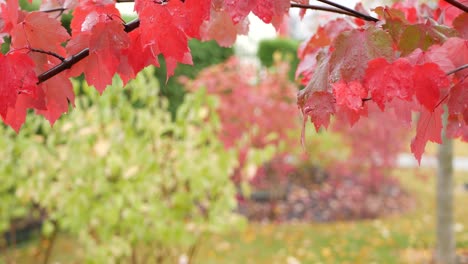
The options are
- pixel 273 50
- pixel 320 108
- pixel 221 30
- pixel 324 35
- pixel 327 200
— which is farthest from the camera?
pixel 273 50

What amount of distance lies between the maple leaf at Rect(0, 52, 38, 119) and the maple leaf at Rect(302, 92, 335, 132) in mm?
608

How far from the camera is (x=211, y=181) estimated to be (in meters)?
3.73

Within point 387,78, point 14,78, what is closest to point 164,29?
point 14,78

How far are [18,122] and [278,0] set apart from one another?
709 millimetres

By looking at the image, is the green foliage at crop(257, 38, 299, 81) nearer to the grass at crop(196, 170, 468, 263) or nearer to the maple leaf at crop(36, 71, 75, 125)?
the grass at crop(196, 170, 468, 263)

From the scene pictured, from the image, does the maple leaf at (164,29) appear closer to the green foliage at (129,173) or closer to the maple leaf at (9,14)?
the maple leaf at (9,14)

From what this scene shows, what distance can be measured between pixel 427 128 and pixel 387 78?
0.19 m

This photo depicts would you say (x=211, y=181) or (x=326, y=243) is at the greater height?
(x=211, y=181)

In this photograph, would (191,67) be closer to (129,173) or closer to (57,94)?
(129,173)

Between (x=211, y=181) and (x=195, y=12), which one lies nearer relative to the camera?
(x=195, y=12)

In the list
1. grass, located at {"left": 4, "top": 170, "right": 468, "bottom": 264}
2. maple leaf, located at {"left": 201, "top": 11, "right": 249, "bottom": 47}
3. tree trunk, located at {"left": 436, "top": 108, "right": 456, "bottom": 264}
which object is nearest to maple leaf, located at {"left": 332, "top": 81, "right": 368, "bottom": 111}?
maple leaf, located at {"left": 201, "top": 11, "right": 249, "bottom": 47}

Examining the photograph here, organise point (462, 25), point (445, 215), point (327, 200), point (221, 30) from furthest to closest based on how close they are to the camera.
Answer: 1. point (327, 200)
2. point (445, 215)
3. point (221, 30)
4. point (462, 25)

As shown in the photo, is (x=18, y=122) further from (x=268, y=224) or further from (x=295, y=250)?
(x=268, y=224)

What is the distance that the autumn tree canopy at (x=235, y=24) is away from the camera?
3.94ft
